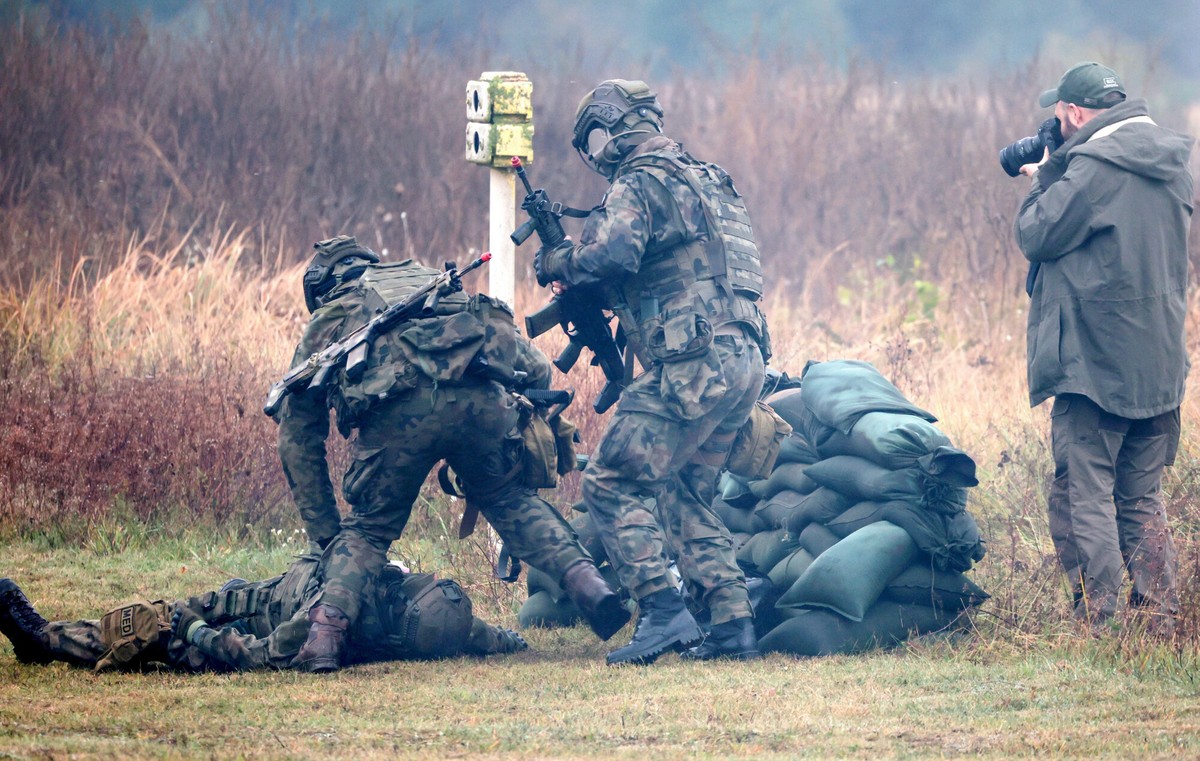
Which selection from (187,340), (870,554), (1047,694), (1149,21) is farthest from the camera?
(1149,21)

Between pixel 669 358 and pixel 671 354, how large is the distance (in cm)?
2

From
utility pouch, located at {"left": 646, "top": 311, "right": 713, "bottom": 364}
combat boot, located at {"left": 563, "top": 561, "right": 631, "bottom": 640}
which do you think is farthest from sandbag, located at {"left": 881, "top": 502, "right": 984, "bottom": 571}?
combat boot, located at {"left": 563, "top": 561, "right": 631, "bottom": 640}

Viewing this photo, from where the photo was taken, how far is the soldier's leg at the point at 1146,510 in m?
5.08

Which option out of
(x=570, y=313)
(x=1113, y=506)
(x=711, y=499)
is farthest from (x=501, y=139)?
(x=1113, y=506)

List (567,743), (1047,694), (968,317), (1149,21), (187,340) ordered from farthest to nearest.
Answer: (1149,21)
(968,317)
(187,340)
(1047,694)
(567,743)

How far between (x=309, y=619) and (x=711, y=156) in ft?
32.6

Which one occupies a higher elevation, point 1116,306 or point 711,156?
point 711,156

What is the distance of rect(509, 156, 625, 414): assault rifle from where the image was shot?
5.45 m

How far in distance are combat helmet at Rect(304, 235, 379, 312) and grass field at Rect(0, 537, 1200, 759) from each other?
1.49 m

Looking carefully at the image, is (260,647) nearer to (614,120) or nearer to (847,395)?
(614,120)

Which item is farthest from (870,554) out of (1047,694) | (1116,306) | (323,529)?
(323,529)

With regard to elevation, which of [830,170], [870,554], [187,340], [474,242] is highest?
[830,170]

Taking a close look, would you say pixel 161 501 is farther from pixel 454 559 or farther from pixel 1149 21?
pixel 1149 21

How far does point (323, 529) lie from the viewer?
528cm
